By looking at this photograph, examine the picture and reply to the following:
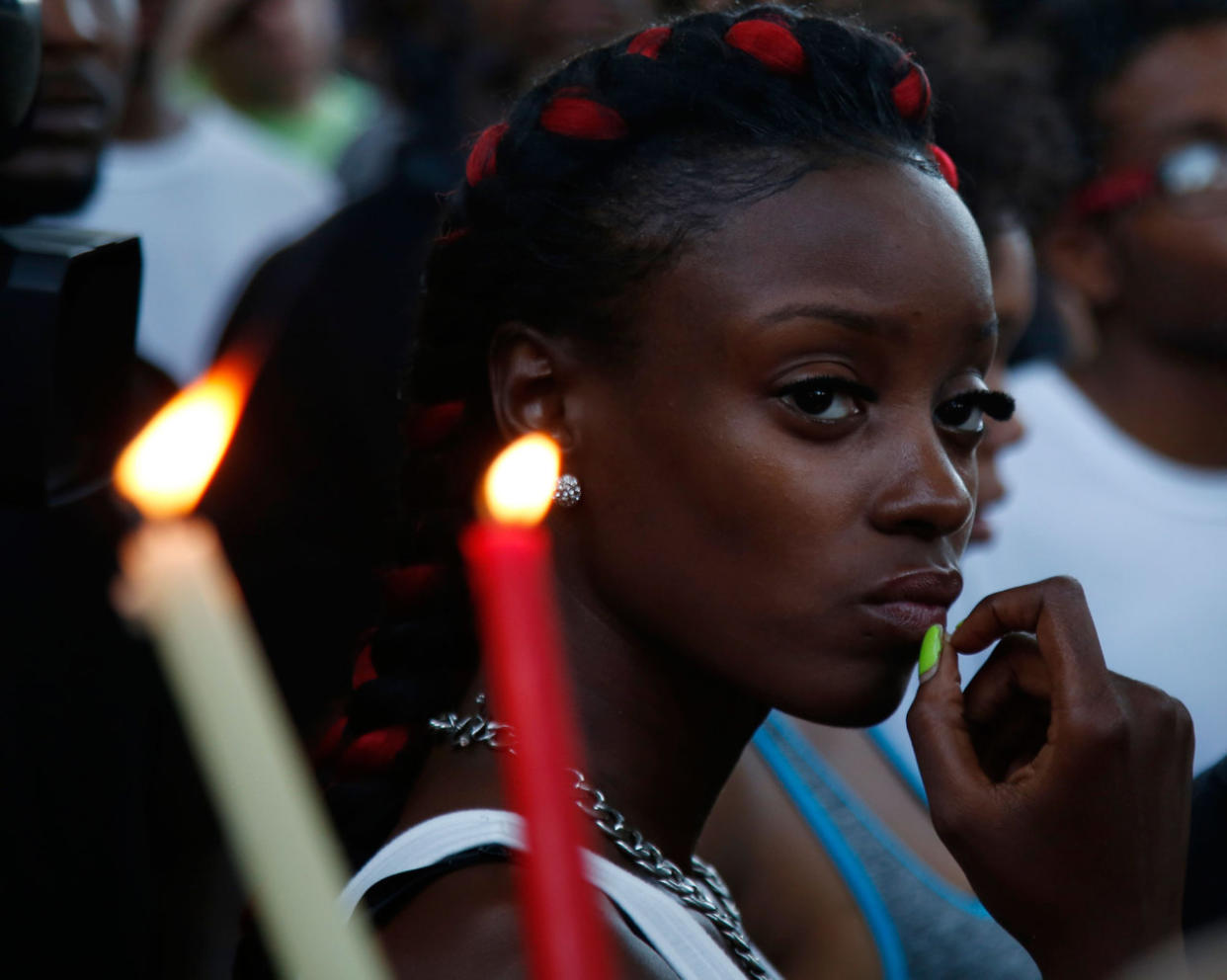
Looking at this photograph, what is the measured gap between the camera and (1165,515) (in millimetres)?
2951

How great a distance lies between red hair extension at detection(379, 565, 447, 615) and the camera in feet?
5.80

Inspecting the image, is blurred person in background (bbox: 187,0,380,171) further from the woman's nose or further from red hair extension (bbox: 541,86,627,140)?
the woman's nose

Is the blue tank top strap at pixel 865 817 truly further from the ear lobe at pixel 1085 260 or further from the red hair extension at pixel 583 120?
the ear lobe at pixel 1085 260

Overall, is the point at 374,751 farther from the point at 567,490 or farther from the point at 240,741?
the point at 240,741

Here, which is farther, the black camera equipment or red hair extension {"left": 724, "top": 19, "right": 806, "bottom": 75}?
red hair extension {"left": 724, "top": 19, "right": 806, "bottom": 75}

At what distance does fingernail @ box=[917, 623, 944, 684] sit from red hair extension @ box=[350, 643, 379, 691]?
666mm

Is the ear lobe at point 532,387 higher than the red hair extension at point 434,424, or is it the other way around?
the ear lobe at point 532,387

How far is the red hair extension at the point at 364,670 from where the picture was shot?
1.76 m

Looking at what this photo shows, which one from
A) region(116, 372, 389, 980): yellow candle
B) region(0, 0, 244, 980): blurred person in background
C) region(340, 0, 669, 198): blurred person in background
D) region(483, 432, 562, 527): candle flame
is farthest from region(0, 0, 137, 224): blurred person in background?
region(116, 372, 389, 980): yellow candle

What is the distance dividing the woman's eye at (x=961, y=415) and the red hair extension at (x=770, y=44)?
17.0 inches

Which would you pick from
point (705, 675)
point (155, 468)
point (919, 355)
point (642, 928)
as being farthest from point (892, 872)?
point (155, 468)

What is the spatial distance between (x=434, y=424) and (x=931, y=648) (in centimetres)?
67

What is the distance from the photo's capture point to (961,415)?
1.66 meters

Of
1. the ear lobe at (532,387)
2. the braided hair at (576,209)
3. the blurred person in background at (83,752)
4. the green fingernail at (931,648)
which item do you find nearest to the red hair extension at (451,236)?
the braided hair at (576,209)
